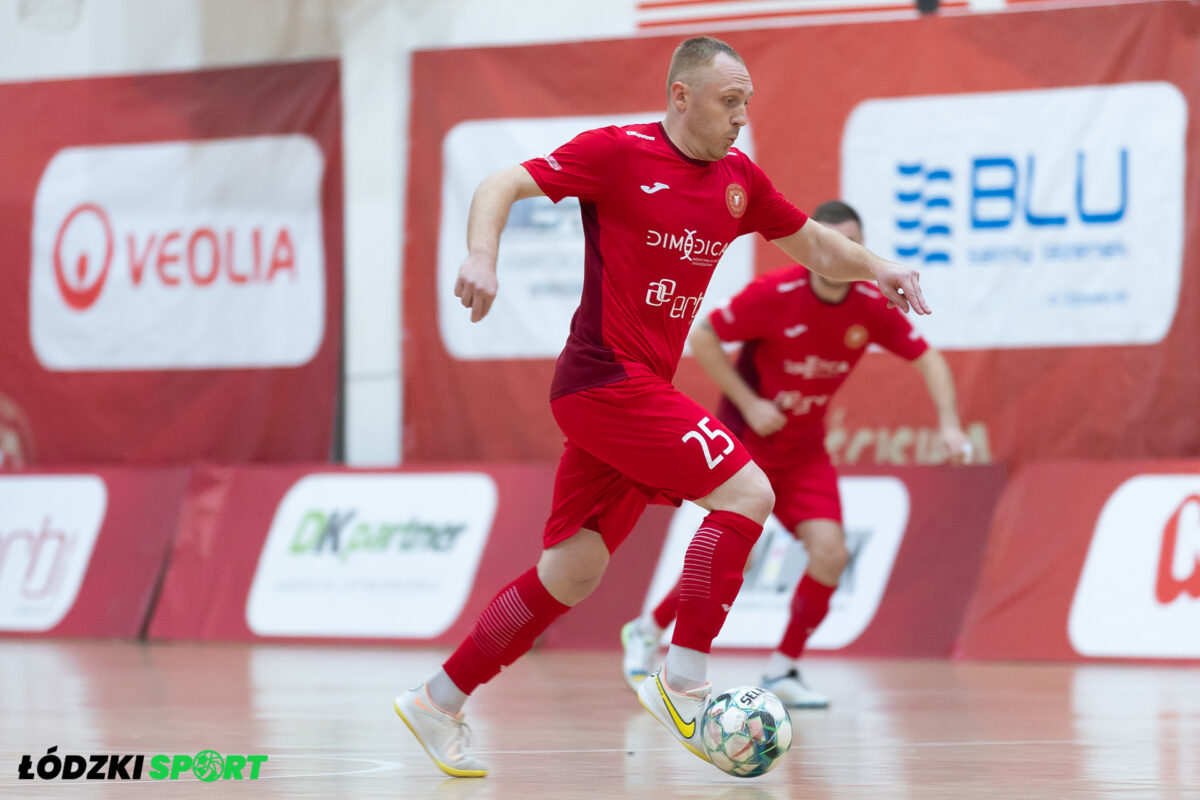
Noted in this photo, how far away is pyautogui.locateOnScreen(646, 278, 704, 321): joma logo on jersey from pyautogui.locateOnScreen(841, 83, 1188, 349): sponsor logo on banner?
18.3ft

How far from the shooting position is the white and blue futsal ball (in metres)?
4.20

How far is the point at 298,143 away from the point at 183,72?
3.78ft

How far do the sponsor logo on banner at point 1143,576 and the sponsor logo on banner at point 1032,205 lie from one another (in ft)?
3.98

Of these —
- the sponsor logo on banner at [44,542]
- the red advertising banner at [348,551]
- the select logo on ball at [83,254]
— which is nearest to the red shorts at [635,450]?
the red advertising banner at [348,551]

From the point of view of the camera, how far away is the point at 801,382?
694 centimetres

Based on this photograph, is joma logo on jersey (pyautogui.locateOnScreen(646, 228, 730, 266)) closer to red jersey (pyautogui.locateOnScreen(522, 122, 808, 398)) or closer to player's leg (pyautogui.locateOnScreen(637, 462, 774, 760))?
red jersey (pyautogui.locateOnScreen(522, 122, 808, 398))

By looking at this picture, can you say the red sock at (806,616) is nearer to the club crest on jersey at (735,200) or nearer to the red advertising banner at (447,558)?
the red advertising banner at (447,558)

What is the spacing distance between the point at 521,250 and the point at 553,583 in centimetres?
645

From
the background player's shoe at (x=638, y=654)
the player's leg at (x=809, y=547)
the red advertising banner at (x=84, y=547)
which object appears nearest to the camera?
the player's leg at (x=809, y=547)

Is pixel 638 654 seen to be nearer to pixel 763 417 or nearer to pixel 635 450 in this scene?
pixel 763 417

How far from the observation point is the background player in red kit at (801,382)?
684cm

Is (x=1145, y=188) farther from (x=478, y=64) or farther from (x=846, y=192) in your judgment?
(x=478, y=64)

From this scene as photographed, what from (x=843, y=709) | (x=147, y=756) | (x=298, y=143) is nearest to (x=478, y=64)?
(x=298, y=143)

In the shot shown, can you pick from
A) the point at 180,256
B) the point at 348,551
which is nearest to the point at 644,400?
the point at 348,551
